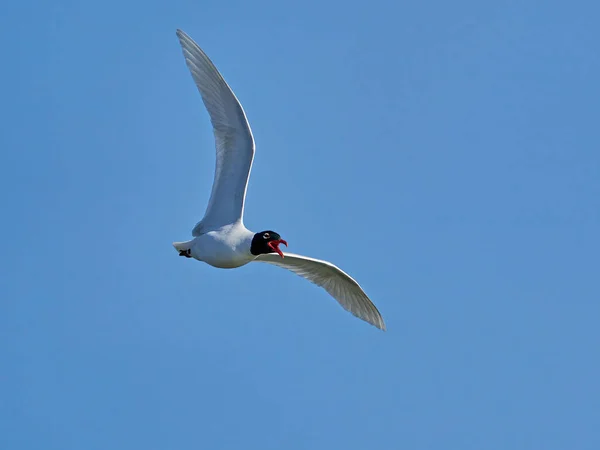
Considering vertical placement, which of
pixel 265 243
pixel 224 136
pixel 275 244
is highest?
pixel 224 136

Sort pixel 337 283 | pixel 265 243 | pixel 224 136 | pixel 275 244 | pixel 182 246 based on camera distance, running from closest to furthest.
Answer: pixel 265 243 → pixel 275 244 → pixel 224 136 → pixel 182 246 → pixel 337 283

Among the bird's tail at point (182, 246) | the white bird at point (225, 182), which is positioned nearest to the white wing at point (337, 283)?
the bird's tail at point (182, 246)

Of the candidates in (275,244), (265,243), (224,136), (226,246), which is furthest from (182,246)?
(224,136)

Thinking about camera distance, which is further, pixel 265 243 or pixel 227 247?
pixel 227 247

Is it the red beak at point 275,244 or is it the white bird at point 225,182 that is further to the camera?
the white bird at point 225,182

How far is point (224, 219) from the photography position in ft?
77.9

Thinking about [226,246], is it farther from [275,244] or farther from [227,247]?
[275,244]

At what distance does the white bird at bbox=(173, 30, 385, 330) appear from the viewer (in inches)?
908

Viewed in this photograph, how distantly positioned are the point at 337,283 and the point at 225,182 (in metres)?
4.74

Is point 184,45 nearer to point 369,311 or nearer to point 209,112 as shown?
point 209,112

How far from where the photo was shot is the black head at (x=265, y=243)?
22906 millimetres

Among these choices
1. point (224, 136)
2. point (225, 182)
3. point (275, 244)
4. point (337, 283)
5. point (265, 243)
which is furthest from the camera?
point (337, 283)

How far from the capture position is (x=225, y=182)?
23.6 m

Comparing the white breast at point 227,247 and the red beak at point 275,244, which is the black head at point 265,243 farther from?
the white breast at point 227,247
